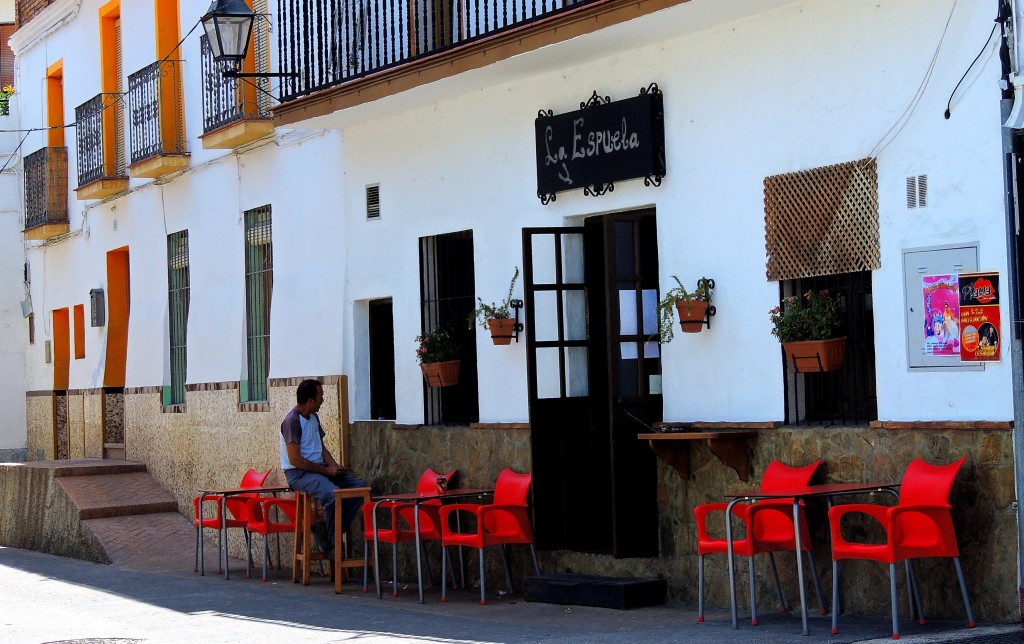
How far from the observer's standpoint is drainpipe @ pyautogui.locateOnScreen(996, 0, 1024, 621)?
8609 millimetres

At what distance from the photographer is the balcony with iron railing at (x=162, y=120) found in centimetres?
1809

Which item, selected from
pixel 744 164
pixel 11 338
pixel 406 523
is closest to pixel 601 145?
pixel 744 164

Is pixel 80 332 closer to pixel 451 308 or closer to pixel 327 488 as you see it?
pixel 327 488

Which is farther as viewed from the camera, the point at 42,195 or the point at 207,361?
the point at 42,195

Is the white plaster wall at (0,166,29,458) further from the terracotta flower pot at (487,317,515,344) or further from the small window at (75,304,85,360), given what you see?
the terracotta flower pot at (487,317,515,344)

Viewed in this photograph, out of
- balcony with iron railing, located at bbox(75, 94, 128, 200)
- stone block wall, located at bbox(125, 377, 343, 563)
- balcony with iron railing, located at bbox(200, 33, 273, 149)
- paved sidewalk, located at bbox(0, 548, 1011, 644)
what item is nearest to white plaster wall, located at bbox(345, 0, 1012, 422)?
paved sidewalk, located at bbox(0, 548, 1011, 644)

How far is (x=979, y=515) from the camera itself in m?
8.86

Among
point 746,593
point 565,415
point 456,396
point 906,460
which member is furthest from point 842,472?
point 456,396

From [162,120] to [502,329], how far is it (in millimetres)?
7382

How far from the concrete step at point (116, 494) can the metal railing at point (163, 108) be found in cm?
386

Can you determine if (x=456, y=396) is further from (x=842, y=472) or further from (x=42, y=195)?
(x=42, y=195)

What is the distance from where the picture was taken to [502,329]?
12.5m

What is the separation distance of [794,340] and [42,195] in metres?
15.5

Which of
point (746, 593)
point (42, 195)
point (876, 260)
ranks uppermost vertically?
point (42, 195)
